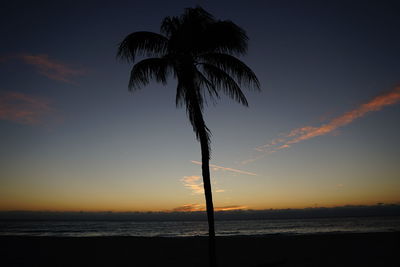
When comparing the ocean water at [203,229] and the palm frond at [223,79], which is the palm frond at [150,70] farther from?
the ocean water at [203,229]

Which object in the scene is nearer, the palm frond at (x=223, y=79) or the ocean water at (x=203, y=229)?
the palm frond at (x=223, y=79)

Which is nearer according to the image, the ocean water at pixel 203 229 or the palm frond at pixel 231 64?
the palm frond at pixel 231 64

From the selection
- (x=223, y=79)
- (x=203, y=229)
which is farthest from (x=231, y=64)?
(x=203, y=229)

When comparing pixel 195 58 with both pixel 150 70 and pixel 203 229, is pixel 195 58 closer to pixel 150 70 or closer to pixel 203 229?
pixel 150 70

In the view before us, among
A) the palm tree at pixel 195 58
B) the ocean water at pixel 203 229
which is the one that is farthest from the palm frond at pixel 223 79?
the ocean water at pixel 203 229

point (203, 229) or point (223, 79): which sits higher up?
point (223, 79)

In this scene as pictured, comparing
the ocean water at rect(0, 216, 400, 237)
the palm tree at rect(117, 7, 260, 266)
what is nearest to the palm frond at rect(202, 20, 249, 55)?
the palm tree at rect(117, 7, 260, 266)

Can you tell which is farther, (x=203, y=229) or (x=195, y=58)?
(x=203, y=229)

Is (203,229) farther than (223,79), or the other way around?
(203,229)

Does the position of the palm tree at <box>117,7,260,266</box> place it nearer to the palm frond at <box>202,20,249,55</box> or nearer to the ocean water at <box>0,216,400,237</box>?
the palm frond at <box>202,20,249,55</box>

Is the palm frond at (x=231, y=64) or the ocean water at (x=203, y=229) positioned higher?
the palm frond at (x=231, y=64)

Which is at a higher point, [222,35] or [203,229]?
[222,35]

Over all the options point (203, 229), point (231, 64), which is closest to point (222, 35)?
point (231, 64)

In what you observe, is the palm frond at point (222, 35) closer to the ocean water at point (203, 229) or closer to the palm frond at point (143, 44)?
the palm frond at point (143, 44)
